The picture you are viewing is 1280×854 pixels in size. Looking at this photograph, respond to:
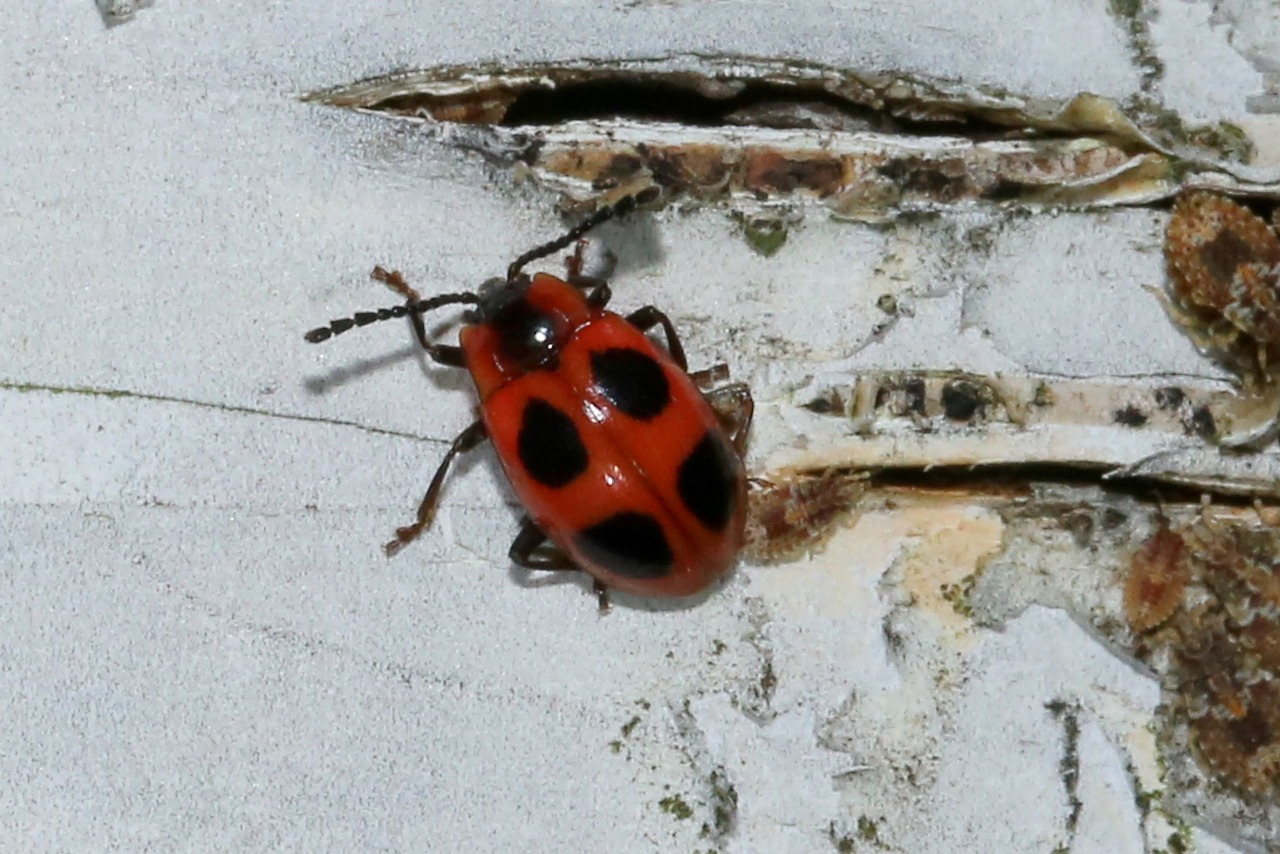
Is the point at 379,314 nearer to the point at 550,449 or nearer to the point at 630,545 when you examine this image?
the point at 550,449

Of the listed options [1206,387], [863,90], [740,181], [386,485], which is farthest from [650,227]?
[1206,387]

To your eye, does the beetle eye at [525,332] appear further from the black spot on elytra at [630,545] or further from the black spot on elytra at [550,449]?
the black spot on elytra at [630,545]

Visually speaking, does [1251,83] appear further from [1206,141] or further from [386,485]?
A: [386,485]

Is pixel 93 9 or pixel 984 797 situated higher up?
pixel 93 9

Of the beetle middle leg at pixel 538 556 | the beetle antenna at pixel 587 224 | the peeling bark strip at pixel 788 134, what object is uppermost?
the peeling bark strip at pixel 788 134

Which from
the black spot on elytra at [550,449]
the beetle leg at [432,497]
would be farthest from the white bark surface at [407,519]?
the black spot on elytra at [550,449]
